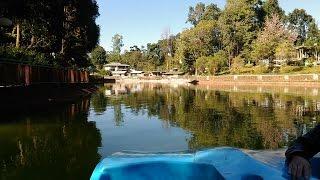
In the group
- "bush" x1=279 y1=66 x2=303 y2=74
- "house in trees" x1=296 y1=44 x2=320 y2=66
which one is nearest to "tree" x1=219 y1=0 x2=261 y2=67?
"house in trees" x1=296 y1=44 x2=320 y2=66

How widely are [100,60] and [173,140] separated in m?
131

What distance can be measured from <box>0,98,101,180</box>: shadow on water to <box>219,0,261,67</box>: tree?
69790 millimetres

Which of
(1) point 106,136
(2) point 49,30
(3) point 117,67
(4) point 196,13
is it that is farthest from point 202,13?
(1) point 106,136

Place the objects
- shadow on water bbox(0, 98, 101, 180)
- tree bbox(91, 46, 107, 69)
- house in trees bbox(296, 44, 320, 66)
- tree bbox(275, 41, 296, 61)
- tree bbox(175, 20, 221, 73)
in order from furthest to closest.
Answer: tree bbox(91, 46, 107, 69) → tree bbox(175, 20, 221, 73) → house in trees bbox(296, 44, 320, 66) → tree bbox(275, 41, 296, 61) → shadow on water bbox(0, 98, 101, 180)

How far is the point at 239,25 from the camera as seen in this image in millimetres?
85375

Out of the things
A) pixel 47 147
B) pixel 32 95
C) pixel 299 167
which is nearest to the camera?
pixel 299 167

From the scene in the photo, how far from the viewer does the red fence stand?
21641mm

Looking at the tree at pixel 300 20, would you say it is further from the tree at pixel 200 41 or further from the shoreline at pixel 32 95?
the shoreline at pixel 32 95

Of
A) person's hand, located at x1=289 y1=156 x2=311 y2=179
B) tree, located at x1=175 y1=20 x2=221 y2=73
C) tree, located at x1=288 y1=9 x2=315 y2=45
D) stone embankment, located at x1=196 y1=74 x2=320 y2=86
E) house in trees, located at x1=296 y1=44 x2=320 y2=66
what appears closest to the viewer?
person's hand, located at x1=289 y1=156 x2=311 y2=179

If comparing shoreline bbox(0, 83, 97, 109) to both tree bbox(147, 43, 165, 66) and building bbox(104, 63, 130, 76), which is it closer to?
tree bbox(147, 43, 165, 66)

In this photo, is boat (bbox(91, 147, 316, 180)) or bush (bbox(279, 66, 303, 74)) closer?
boat (bbox(91, 147, 316, 180))

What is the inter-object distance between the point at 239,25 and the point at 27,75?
65.4 m

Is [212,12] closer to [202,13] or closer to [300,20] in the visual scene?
[202,13]

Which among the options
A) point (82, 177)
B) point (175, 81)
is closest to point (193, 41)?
point (175, 81)
